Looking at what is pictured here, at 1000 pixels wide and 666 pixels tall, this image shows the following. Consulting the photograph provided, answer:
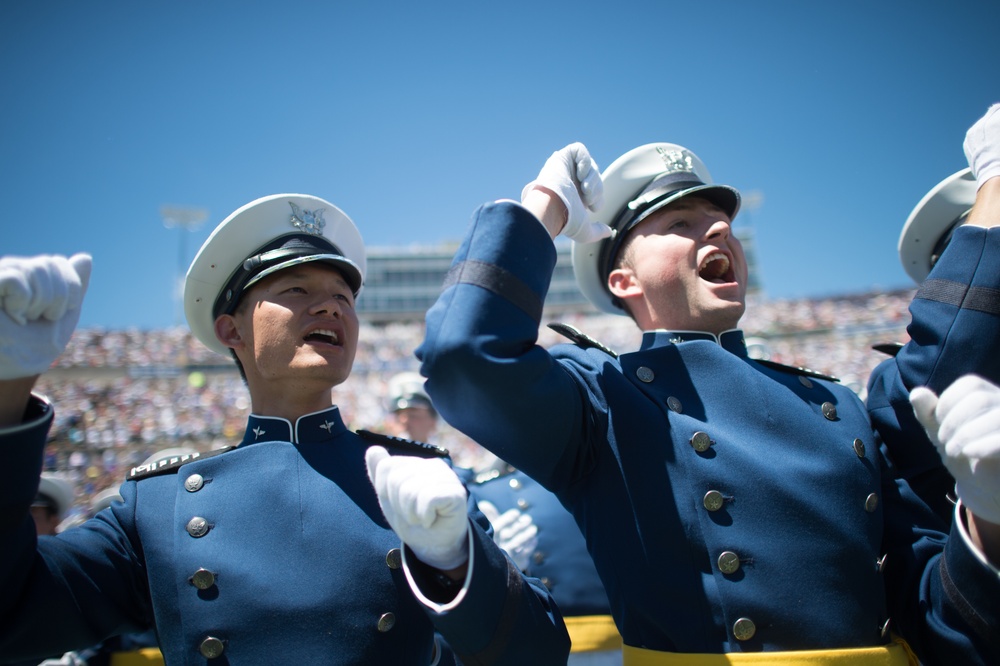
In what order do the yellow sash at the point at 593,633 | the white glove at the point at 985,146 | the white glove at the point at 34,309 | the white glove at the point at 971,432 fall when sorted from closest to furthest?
the white glove at the point at 971,432
the white glove at the point at 34,309
the white glove at the point at 985,146
the yellow sash at the point at 593,633

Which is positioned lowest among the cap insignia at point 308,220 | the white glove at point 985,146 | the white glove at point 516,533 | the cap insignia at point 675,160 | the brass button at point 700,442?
the white glove at point 516,533

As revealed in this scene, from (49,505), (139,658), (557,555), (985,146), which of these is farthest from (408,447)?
(49,505)

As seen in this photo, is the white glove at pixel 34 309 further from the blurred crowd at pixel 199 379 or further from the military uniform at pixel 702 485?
the blurred crowd at pixel 199 379

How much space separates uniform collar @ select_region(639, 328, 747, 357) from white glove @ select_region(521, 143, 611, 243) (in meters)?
0.45

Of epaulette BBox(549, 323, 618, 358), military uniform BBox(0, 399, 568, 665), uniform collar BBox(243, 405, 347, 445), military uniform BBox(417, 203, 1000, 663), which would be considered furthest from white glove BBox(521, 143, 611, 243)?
uniform collar BBox(243, 405, 347, 445)

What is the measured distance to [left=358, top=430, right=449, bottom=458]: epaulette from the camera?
8.41 feet

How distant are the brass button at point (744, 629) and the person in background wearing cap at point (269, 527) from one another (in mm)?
471

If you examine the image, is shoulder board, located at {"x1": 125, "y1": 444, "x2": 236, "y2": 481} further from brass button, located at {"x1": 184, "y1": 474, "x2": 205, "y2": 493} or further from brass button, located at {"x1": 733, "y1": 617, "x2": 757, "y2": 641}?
brass button, located at {"x1": 733, "y1": 617, "x2": 757, "y2": 641}

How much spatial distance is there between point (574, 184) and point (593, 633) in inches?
96.2

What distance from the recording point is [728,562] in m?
1.86

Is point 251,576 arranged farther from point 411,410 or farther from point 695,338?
point 411,410

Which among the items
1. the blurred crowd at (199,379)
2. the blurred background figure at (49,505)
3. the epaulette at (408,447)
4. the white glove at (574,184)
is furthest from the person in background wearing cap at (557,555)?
the blurred crowd at (199,379)

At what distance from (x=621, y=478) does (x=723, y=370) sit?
0.49m

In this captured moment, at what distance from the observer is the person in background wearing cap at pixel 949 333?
1933 mm
